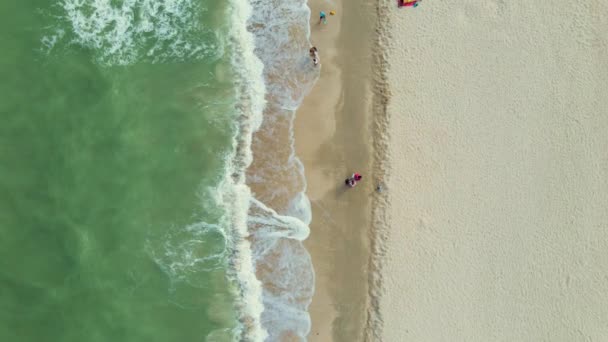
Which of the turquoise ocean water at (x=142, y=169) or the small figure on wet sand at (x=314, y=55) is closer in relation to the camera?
the small figure on wet sand at (x=314, y=55)

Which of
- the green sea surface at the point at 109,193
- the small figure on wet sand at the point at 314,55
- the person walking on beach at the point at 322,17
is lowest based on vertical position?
the green sea surface at the point at 109,193

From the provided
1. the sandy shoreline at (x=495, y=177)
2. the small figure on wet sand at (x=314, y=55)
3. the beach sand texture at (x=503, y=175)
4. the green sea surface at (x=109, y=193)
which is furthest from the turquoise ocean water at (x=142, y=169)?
the beach sand texture at (x=503, y=175)

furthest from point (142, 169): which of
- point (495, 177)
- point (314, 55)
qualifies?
point (495, 177)

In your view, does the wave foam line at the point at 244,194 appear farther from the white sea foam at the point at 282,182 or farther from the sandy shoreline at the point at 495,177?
the sandy shoreline at the point at 495,177

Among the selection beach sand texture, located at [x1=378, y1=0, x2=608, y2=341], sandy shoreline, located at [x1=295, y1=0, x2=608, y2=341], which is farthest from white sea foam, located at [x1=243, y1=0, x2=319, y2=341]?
beach sand texture, located at [x1=378, y1=0, x2=608, y2=341]

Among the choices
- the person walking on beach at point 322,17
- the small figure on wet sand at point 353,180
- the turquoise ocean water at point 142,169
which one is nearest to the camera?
the small figure on wet sand at point 353,180

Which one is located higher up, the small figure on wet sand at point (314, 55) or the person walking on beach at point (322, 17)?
the person walking on beach at point (322, 17)
